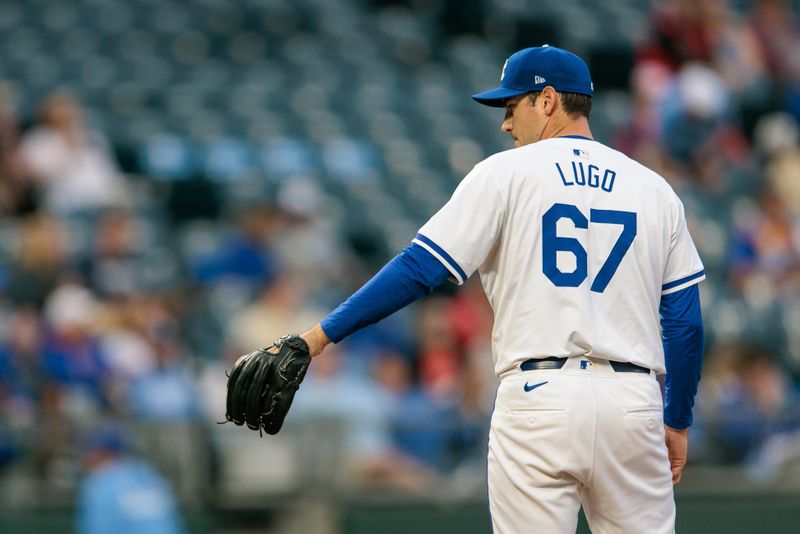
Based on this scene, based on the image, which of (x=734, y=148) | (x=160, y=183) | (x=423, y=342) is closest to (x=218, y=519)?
(x=423, y=342)

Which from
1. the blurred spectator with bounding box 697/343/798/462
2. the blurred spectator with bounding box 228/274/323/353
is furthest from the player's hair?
the blurred spectator with bounding box 697/343/798/462

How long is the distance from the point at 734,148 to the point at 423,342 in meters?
4.10

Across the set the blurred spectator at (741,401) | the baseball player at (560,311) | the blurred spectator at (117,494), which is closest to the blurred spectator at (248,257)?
the blurred spectator at (117,494)

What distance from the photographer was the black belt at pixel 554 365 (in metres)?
3.63

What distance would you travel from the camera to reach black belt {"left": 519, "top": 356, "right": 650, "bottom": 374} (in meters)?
3.63

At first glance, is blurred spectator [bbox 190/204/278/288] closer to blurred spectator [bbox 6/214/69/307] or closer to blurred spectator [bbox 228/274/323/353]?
blurred spectator [bbox 228/274/323/353]

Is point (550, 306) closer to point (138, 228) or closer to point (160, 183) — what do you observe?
point (138, 228)

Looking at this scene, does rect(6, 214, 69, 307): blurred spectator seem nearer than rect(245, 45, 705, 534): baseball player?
No

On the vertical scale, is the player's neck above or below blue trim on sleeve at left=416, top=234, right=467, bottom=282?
above

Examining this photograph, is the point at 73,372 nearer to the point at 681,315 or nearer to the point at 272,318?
the point at 272,318

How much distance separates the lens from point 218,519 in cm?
777

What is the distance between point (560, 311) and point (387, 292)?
448 millimetres

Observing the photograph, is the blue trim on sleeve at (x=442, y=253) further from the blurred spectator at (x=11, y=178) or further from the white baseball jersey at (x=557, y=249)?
the blurred spectator at (x=11, y=178)

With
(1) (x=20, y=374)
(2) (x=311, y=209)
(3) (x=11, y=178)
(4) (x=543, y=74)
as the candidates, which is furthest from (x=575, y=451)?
(3) (x=11, y=178)
